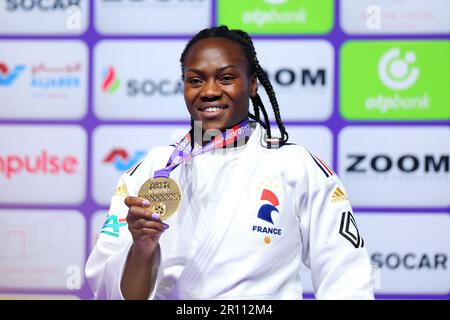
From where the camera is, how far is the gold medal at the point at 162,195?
1550mm

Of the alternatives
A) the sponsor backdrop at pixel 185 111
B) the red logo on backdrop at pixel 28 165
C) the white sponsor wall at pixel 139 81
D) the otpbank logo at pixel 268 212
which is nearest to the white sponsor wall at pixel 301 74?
the sponsor backdrop at pixel 185 111

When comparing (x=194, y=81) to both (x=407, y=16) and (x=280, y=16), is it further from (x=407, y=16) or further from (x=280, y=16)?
(x=407, y=16)

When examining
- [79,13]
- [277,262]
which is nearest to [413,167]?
[277,262]

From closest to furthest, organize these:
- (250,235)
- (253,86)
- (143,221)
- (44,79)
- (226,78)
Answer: (143,221) < (250,235) < (226,78) < (253,86) < (44,79)

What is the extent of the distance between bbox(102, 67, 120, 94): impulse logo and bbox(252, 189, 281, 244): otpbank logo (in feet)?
3.40

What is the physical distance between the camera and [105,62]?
2.53 meters

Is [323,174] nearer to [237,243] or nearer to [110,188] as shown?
[237,243]

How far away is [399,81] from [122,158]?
1.17 meters

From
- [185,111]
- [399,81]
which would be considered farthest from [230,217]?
[399,81]

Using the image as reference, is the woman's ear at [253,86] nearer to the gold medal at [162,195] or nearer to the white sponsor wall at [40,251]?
the gold medal at [162,195]

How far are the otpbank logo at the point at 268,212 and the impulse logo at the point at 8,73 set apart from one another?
134 centimetres

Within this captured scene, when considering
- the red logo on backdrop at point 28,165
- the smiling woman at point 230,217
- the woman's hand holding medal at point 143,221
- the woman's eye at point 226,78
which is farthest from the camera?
the red logo on backdrop at point 28,165

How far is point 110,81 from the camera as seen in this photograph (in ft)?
8.27

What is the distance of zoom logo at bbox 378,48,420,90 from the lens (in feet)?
8.05
